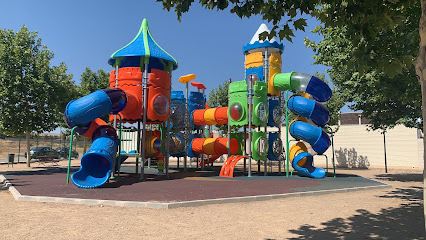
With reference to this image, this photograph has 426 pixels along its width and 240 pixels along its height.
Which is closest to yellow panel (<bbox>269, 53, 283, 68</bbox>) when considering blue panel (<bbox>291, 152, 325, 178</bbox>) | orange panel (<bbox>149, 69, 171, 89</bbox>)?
blue panel (<bbox>291, 152, 325, 178</bbox>)

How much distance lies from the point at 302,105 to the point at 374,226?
415 inches

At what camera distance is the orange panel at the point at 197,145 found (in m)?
21.2

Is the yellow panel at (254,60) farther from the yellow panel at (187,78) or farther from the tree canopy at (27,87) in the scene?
the tree canopy at (27,87)

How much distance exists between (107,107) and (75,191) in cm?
349

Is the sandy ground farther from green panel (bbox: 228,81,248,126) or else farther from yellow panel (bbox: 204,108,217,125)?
yellow panel (bbox: 204,108,217,125)

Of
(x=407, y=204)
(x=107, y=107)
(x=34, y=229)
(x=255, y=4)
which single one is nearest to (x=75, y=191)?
(x=107, y=107)

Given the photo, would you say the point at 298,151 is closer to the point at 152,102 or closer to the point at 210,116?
the point at 210,116

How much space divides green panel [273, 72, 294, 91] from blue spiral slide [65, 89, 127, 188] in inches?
365

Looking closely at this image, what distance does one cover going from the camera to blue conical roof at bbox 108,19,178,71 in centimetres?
1511

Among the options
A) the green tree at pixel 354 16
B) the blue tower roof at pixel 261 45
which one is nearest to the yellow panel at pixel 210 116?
the blue tower roof at pixel 261 45

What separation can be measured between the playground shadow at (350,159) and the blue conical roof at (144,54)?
70.1 ft

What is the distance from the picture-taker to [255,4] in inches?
200

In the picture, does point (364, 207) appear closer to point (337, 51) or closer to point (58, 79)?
point (337, 51)

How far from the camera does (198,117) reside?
842 inches
